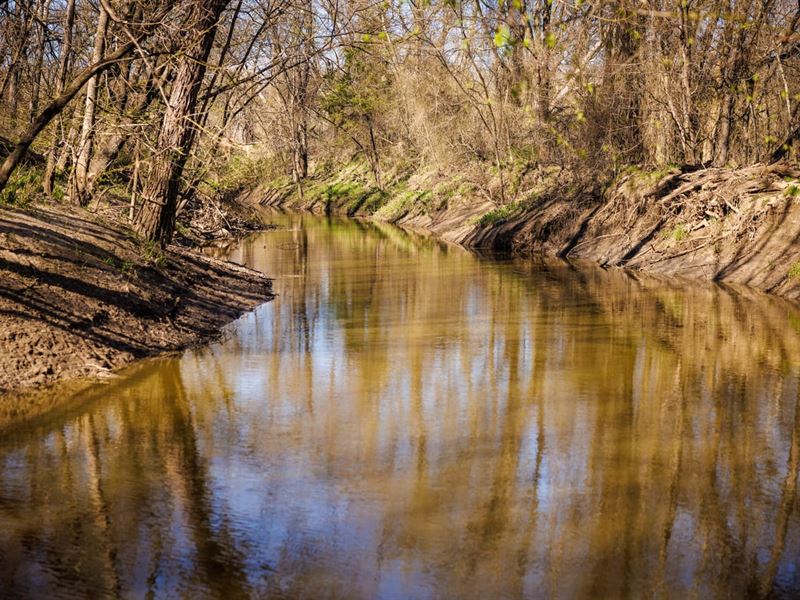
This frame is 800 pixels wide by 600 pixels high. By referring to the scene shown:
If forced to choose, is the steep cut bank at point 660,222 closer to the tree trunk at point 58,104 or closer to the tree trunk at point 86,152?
the tree trunk at point 58,104

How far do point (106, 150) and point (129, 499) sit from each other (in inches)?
524

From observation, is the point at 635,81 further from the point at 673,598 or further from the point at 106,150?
the point at 673,598

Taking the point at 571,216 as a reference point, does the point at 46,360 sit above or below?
below

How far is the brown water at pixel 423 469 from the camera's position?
5.68m

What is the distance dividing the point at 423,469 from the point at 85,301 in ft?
18.0

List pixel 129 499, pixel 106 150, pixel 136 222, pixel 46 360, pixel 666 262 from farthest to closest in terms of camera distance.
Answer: pixel 666 262, pixel 106 150, pixel 136 222, pixel 46 360, pixel 129 499

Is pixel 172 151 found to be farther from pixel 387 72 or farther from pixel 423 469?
pixel 387 72

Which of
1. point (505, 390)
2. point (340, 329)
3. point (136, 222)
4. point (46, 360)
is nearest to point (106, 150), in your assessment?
point (136, 222)

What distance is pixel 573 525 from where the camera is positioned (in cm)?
642

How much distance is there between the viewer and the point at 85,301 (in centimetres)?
1129

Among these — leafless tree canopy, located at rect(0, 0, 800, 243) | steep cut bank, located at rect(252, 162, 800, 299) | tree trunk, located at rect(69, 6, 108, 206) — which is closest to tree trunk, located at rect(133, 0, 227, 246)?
leafless tree canopy, located at rect(0, 0, 800, 243)

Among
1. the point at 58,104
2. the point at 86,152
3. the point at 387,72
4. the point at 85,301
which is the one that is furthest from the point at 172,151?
the point at 387,72

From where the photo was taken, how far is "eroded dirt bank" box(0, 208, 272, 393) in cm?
1009

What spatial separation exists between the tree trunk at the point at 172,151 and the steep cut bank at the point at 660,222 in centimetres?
941
